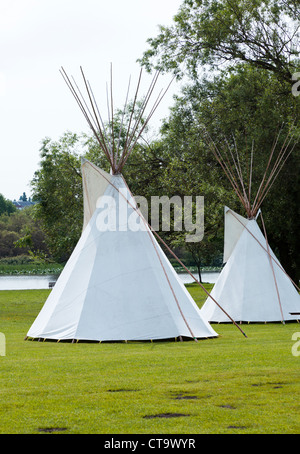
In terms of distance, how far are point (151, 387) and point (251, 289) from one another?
9.96 m

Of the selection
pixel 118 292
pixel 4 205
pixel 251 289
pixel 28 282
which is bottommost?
pixel 28 282

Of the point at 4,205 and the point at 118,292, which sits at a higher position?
the point at 118,292

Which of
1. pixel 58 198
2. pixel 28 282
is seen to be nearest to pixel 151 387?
pixel 58 198

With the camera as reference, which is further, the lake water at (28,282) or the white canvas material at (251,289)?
the lake water at (28,282)

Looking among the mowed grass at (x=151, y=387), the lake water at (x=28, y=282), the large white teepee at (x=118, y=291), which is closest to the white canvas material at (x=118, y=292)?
the large white teepee at (x=118, y=291)

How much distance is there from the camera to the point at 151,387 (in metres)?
7.41

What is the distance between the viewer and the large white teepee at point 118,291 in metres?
11.5

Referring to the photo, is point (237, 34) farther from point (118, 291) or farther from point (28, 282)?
point (28, 282)

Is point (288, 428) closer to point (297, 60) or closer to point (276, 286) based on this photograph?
point (276, 286)

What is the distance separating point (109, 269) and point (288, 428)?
6.87 metres

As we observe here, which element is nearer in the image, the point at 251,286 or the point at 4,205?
the point at 251,286

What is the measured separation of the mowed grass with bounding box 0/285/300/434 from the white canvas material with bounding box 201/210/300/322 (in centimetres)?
485

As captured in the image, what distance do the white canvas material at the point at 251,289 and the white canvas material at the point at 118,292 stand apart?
466cm

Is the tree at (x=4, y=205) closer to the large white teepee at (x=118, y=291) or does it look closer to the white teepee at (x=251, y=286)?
the white teepee at (x=251, y=286)
